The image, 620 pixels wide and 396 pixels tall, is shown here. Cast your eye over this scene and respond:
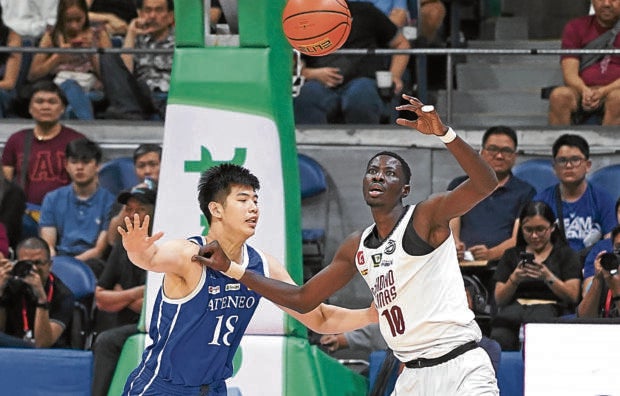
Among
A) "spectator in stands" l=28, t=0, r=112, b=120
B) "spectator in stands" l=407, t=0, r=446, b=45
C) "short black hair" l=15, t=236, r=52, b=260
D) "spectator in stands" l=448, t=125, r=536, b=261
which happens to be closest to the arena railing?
"spectator in stands" l=28, t=0, r=112, b=120

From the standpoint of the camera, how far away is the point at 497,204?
9.62m

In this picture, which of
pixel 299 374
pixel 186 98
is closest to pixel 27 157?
pixel 186 98

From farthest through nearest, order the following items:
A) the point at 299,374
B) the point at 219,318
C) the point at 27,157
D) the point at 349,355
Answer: the point at 27,157, the point at 349,355, the point at 299,374, the point at 219,318

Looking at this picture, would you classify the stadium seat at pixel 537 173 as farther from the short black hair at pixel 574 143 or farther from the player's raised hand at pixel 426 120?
the player's raised hand at pixel 426 120

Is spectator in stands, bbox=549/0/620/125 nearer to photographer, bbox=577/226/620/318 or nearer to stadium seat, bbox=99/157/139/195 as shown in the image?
photographer, bbox=577/226/620/318

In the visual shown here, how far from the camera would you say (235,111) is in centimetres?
795

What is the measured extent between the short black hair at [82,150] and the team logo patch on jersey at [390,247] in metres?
3.80

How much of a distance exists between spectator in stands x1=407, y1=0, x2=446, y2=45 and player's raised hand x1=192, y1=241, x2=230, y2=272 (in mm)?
5405

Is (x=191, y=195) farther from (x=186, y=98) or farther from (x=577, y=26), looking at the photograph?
(x=577, y=26)

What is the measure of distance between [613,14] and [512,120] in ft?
4.66

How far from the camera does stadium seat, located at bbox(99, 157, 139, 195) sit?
34.2 feet

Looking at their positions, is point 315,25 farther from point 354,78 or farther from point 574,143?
point 354,78

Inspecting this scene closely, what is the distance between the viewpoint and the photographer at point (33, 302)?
8672 mm

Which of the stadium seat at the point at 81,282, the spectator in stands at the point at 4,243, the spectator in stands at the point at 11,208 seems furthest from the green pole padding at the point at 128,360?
the spectator in stands at the point at 11,208
